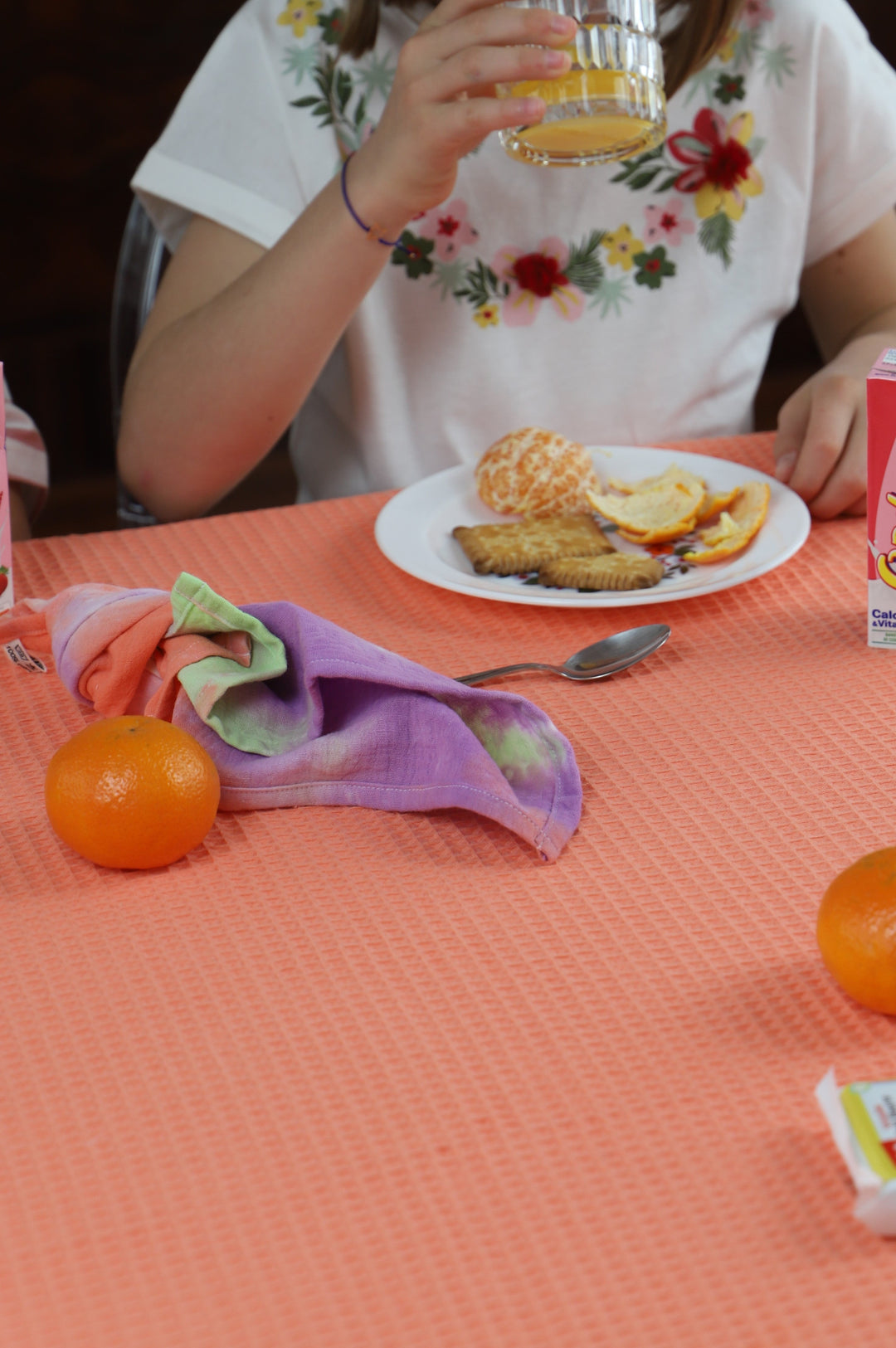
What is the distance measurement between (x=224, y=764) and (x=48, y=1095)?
0.68 ft

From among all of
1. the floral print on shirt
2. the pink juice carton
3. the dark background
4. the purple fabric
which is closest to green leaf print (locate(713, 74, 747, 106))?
the floral print on shirt

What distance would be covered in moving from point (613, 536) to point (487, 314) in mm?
462

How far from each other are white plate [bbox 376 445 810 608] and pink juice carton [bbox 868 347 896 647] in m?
0.10

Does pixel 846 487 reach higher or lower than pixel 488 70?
lower

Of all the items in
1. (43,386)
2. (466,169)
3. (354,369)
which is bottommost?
(43,386)

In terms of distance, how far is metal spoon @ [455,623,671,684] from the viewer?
29.4 inches

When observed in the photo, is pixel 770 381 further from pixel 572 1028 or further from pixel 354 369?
pixel 572 1028

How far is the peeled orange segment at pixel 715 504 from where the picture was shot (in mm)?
941

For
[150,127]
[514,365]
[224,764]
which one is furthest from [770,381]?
[224,764]

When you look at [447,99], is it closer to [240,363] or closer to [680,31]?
[240,363]

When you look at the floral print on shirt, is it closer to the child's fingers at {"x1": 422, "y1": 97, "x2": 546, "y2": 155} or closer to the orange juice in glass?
the child's fingers at {"x1": 422, "y1": 97, "x2": 546, "y2": 155}

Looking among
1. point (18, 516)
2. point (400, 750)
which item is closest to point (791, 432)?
point (400, 750)

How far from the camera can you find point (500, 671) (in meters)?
0.74

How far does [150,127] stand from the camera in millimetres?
2594
